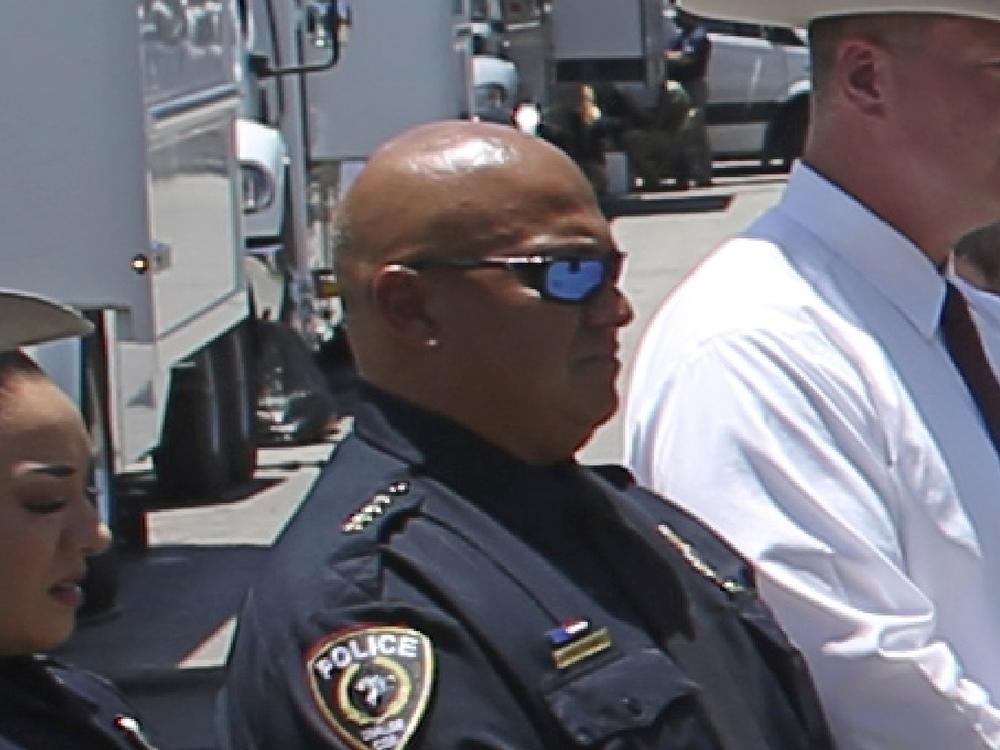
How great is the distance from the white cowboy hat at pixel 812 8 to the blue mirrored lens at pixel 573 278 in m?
0.69

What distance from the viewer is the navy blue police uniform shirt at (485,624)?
184 centimetres

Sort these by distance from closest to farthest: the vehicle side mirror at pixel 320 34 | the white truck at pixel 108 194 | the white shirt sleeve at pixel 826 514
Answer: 1. the white shirt sleeve at pixel 826 514
2. the white truck at pixel 108 194
3. the vehicle side mirror at pixel 320 34

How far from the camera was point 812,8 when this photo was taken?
265cm

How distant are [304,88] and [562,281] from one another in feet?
29.2

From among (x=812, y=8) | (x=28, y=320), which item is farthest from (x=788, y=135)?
(x=28, y=320)

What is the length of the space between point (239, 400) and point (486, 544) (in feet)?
23.2

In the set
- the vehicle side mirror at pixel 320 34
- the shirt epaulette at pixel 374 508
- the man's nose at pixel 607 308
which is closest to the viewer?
the shirt epaulette at pixel 374 508

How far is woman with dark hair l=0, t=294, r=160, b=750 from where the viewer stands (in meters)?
1.97

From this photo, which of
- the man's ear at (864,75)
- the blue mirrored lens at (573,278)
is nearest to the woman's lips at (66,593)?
the blue mirrored lens at (573,278)

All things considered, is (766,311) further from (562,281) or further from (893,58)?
(562,281)

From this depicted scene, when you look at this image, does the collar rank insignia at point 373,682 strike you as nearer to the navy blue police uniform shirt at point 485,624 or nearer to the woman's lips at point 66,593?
the navy blue police uniform shirt at point 485,624

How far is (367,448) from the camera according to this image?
2057 millimetres

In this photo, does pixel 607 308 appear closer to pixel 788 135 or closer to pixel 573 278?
pixel 573 278

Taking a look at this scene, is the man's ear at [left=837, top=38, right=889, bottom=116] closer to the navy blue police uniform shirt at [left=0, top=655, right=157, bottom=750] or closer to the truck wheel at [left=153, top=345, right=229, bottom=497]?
the navy blue police uniform shirt at [left=0, top=655, right=157, bottom=750]
